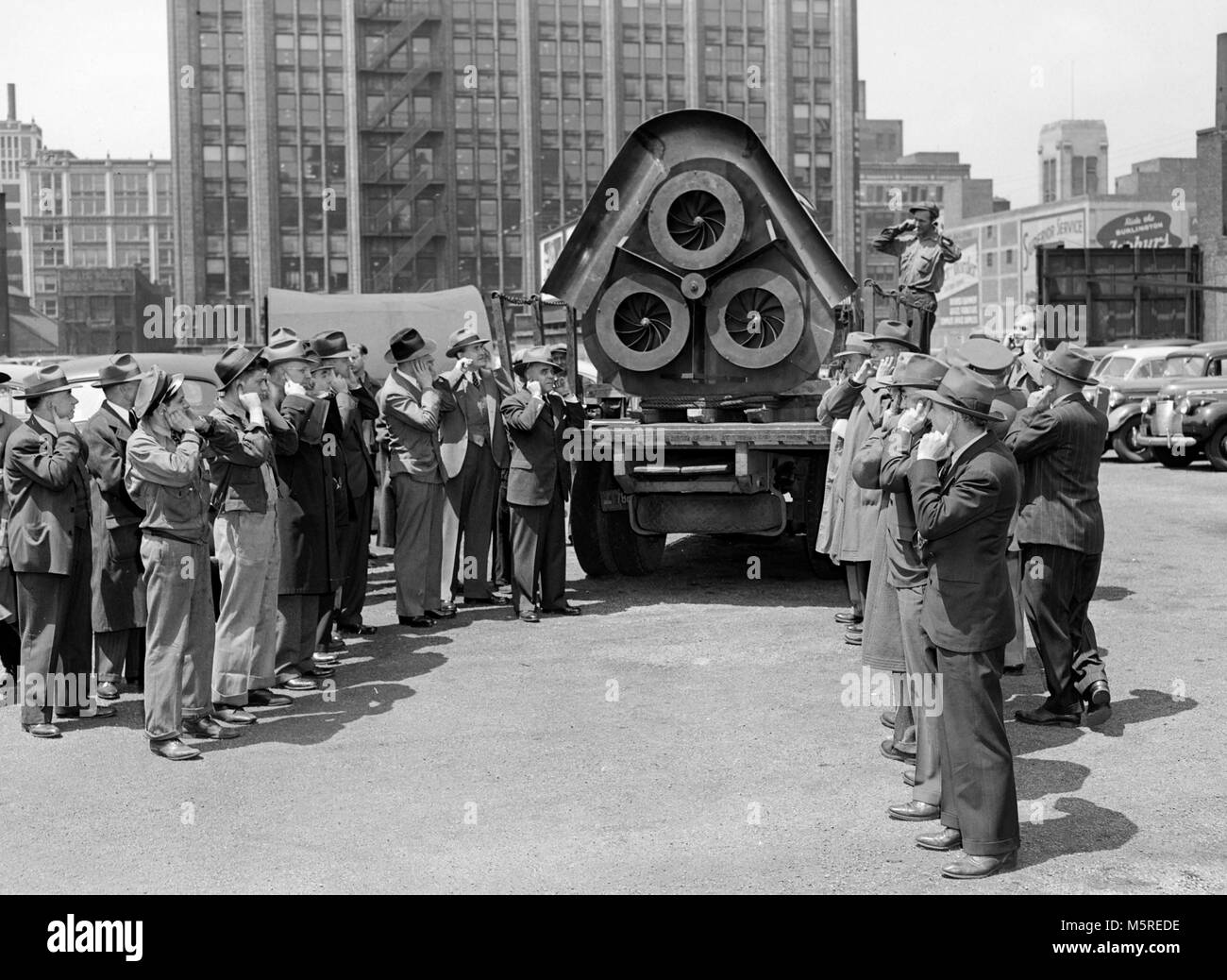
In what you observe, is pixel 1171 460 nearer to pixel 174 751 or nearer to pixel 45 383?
pixel 45 383

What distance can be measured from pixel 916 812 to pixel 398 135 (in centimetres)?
8419

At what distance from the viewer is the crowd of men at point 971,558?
17.0ft

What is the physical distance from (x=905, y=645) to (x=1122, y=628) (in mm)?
4225

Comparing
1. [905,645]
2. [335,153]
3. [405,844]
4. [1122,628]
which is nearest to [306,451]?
[405,844]

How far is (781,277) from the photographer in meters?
11.5

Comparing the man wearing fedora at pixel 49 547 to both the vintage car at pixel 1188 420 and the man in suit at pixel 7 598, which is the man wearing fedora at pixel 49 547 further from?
the vintage car at pixel 1188 420

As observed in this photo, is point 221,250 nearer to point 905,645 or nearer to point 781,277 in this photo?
point 781,277

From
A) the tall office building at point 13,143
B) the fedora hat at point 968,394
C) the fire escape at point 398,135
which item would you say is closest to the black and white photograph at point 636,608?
the fedora hat at point 968,394

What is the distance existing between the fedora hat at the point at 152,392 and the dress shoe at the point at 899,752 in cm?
393

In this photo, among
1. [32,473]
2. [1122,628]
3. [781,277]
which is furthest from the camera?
[781,277]

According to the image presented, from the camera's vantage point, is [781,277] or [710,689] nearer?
[710,689]

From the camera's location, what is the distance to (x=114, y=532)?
7.84 meters

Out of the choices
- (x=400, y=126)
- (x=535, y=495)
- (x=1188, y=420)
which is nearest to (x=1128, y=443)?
(x=1188, y=420)

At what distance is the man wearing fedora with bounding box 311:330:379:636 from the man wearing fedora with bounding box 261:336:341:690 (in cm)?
86
